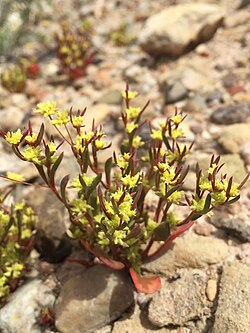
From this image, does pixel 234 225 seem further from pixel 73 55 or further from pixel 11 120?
pixel 73 55

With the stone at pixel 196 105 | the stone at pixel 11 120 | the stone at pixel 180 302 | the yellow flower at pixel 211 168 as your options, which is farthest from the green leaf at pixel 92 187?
the stone at pixel 11 120

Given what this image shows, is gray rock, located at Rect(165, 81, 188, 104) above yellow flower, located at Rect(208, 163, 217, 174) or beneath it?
beneath

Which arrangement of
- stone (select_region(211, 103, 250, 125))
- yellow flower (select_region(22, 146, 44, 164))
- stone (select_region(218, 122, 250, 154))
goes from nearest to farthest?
1. yellow flower (select_region(22, 146, 44, 164))
2. stone (select_region(218, 122, 250, 154))
3. stone (select_region(211, 103, 250, 125))

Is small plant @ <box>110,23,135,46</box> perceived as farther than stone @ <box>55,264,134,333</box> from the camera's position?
Yes

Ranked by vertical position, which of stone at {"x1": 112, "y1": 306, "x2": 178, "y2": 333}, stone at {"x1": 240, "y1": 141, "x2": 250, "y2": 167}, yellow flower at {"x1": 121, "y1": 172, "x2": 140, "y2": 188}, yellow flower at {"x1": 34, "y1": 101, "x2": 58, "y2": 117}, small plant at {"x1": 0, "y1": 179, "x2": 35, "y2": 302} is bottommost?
stone at {"x1": 112, "y1": 306, "x2": 178, "y2": 333}

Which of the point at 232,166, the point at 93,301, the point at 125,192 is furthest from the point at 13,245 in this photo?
the point at 232,166

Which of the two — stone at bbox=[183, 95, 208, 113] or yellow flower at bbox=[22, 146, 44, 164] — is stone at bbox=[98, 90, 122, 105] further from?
yellow flower at bbox=[22, 146, 44, 164]

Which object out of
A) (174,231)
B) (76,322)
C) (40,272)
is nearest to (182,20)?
(174,231)

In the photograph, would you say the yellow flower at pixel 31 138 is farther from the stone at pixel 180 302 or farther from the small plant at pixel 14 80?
the small plant at pixel 14 80

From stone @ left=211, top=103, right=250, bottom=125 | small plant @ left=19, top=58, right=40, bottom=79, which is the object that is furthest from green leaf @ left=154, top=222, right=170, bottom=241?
small plant @ left=19, top=58, right=40, bottom=79
